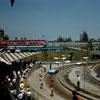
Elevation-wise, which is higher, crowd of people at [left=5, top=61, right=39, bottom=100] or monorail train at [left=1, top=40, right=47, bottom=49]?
monorail train at [left=1, top=40, right=47, bottom=49]

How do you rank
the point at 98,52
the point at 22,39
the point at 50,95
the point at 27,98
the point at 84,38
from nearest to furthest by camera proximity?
the point at 27,98
the point at 50,95
the point at 98,52
the point at 22,39
the point at 84,38

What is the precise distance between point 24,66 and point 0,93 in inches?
916

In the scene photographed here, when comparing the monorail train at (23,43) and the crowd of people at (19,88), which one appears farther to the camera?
the monorail train at (23,43)

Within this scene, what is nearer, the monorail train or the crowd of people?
the crowd of people

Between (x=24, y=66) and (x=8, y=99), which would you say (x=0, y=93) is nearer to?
(x=8, y=99)

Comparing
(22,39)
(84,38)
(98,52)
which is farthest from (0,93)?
(84,38)

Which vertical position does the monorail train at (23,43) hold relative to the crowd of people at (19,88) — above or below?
above

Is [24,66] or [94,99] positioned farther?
[24,66]

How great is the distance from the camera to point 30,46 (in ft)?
237

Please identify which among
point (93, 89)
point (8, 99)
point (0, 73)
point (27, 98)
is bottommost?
point (93, 89)

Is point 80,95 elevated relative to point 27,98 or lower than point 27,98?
lower

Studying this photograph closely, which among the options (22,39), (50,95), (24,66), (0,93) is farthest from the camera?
(22,39)

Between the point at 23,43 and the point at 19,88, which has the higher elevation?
the point at 23,43

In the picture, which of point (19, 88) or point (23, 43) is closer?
point (19, 88)
